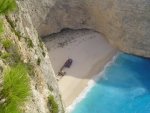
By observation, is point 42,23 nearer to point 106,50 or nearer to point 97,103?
point 106,50

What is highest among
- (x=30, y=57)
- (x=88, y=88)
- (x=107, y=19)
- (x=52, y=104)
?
(x=30, y=57)

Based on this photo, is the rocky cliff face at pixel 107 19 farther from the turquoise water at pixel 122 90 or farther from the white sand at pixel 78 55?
the turquoise water at pixel 122 90

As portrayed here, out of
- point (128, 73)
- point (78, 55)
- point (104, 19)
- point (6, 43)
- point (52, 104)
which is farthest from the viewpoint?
point (104, 19)

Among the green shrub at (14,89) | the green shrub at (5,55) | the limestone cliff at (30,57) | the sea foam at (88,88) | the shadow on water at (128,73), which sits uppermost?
the green shrub at (14,89)

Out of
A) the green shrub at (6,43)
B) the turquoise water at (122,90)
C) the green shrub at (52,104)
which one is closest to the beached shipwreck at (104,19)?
the turquoise water at (122,90)

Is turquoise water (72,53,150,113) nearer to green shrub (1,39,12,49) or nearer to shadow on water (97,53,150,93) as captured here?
shadow on water (97,53,150,93)

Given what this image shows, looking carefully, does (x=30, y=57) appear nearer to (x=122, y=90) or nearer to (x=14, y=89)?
(x=14, y=89)

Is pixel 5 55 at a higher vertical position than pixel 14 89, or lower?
lower

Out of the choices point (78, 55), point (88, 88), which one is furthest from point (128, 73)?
→ point (78, 55)
